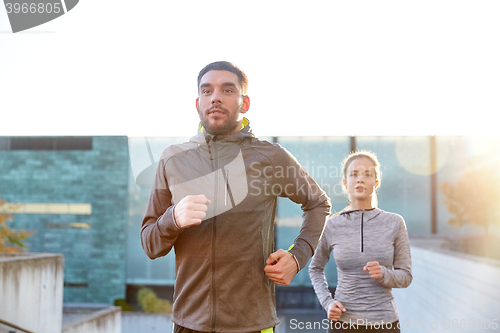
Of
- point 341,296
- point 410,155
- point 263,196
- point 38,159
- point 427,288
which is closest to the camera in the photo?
point 263,196

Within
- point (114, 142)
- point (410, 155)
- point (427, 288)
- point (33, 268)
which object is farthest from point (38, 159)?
point (427, 288)

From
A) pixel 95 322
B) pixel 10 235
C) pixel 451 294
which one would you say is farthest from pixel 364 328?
pixel 10 235

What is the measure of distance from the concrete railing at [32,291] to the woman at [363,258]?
15.4 ft

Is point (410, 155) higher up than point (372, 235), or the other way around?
point (410, 155)

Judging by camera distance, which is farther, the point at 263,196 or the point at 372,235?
the point at 372,235

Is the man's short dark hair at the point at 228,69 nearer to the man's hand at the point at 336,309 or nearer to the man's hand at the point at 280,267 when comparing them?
the man's hand at the point at 280,267

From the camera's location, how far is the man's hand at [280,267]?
144cm

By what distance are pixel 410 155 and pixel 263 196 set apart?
8.96 m

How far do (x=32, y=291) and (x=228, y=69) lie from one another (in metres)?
5.66

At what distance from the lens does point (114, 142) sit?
1227 cm

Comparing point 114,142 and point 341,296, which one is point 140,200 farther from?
point 341,296

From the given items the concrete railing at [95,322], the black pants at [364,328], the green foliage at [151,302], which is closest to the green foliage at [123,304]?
the green foliage at [151,302]

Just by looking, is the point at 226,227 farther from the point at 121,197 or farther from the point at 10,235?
the point at 10,235

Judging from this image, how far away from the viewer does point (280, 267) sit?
145cm
